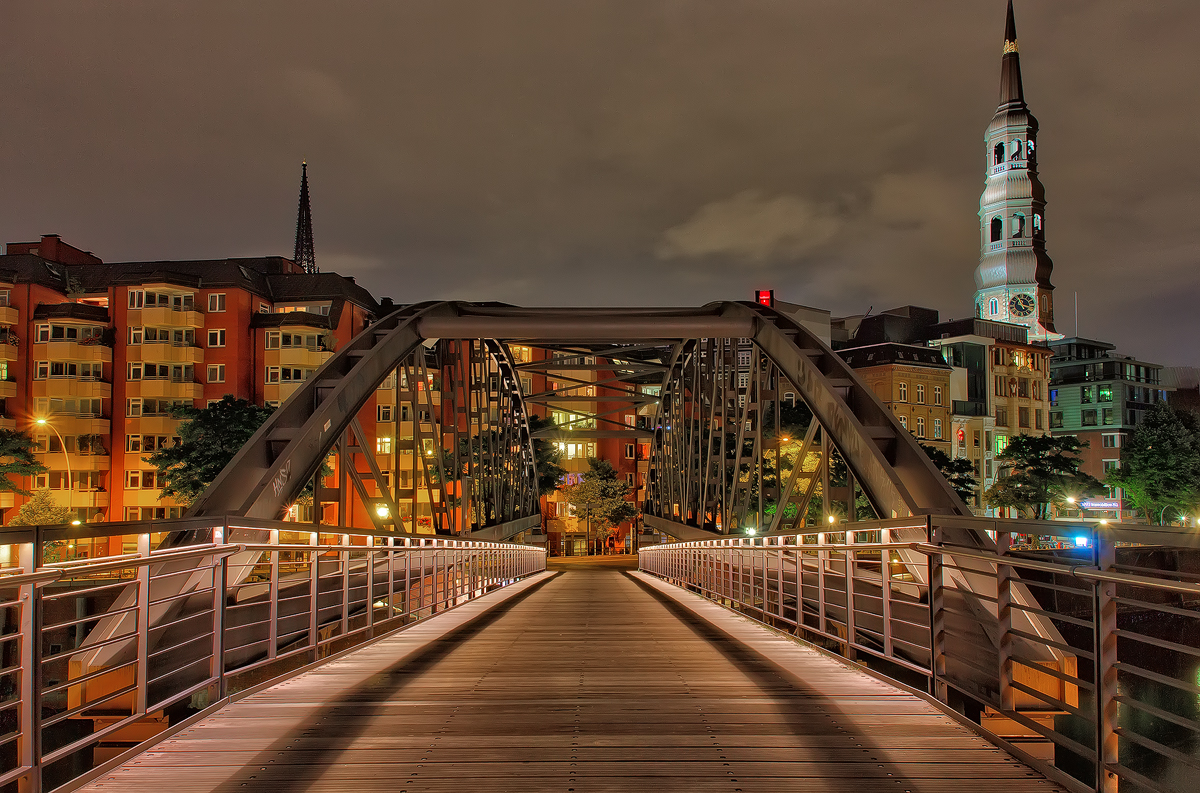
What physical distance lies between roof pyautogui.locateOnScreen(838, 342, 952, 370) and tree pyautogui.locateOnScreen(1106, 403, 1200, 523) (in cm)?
1334

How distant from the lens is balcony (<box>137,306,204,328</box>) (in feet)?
141

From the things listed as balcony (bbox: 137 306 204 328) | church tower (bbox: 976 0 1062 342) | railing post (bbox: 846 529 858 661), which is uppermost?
church tower (bbox: 976 0 1062 342)

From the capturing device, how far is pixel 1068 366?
86500 millimetres

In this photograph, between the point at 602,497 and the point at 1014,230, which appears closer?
the point at 602,497

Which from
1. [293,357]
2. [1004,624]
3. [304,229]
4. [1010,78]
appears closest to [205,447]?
[293,357]

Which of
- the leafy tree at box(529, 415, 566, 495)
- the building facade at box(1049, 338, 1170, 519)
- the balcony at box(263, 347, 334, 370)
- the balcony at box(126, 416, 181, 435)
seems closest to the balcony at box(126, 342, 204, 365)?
the balcony at box(126, 416, 181, 435)

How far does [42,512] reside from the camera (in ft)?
119

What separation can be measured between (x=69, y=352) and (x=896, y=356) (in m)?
48.7

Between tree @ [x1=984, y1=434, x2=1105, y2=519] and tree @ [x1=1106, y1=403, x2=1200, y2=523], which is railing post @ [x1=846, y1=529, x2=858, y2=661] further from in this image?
tree @ [x1=1106, y1=403, x2=1200, y2=523]

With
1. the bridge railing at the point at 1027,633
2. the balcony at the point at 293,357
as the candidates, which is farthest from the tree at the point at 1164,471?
the bridge railing at the point at 1027,633

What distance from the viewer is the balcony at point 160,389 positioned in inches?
1706

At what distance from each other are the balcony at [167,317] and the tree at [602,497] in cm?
2713

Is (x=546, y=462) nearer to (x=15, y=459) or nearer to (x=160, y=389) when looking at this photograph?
(x=160, y=389)

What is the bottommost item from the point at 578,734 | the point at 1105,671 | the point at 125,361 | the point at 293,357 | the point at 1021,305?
the point at 578,734
